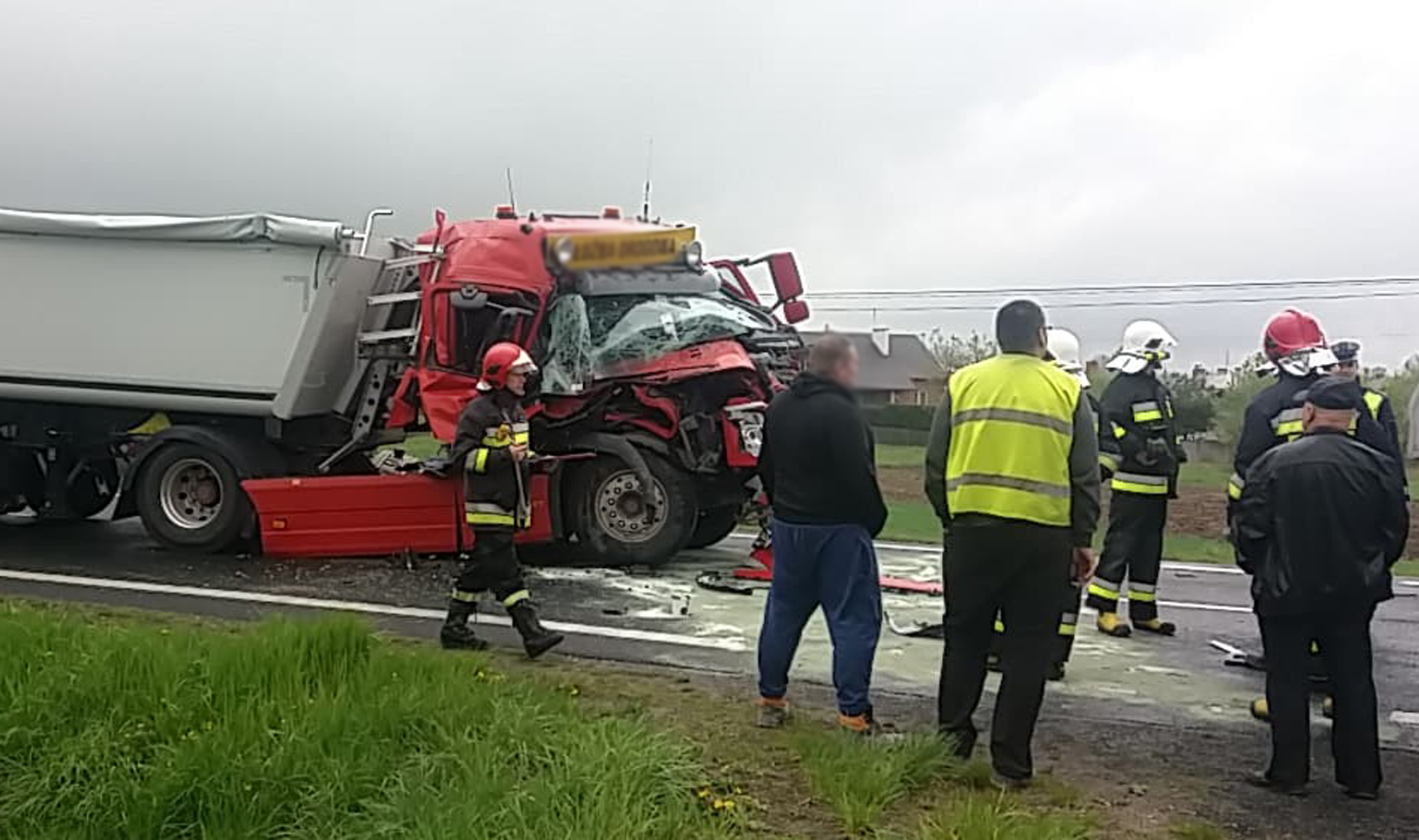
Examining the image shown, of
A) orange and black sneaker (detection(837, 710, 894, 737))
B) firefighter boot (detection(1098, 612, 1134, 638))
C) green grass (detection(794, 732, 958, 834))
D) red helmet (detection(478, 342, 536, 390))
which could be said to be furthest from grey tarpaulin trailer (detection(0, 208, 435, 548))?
green grass (detection(794, 732, 958, 834))

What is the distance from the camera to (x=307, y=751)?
15.0 ft

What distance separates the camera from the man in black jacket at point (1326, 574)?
4953 mm

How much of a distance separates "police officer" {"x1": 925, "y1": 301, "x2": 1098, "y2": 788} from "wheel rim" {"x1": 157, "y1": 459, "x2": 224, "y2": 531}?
704 cm

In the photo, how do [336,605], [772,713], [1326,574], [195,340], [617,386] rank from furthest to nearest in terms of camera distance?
[195,340], [617,386], [336,605], [772,713], [1326,574]

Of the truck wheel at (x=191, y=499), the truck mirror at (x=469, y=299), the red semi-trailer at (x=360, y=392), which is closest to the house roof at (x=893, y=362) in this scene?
the red semi-trailer at (x=360, y=392)

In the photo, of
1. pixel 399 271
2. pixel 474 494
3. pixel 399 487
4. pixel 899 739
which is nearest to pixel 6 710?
pixel 474 494

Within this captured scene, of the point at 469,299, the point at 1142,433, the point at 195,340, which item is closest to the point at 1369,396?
the point at 1142,433

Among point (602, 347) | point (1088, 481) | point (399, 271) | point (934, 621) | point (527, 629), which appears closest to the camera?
point (1088, 481)

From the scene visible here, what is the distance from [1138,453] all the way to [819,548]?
3082mm

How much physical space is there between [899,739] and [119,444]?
311 inches

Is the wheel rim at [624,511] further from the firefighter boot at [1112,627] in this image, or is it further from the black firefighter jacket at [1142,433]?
the black firefighter jacket at [1142,433]

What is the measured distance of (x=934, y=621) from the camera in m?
8.05

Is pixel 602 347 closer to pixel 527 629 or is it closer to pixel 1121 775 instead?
pixel 527 629

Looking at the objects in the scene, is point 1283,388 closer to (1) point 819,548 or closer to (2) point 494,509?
(1) point 819,548
